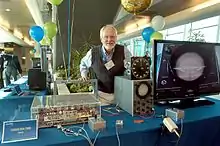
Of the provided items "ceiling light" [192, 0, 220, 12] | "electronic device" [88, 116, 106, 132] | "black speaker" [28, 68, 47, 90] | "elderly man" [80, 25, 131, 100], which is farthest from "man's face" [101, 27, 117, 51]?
"ceiling light" [192, 0, 220, 12]

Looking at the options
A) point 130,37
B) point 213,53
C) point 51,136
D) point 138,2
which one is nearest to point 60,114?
point 51,136

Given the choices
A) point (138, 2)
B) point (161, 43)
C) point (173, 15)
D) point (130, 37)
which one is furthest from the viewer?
point (130, 37)

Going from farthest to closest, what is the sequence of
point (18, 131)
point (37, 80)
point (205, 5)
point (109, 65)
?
point (205, 5) → point (37, 80) → point (109, 65) → point (18, 131)

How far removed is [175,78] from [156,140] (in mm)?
471

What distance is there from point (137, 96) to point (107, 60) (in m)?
0.76

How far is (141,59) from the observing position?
47.9 inches

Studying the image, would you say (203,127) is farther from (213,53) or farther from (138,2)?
(138,2)

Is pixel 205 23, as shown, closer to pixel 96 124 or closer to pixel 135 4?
pixel 135 4

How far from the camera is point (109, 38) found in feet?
6.01

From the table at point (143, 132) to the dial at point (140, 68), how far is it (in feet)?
0.79

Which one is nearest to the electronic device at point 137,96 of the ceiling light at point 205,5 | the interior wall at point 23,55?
the ceiling light at point 205,5

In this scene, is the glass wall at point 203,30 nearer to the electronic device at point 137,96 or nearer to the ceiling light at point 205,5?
the ceiling light at point 205,5

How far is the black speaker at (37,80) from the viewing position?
254cm

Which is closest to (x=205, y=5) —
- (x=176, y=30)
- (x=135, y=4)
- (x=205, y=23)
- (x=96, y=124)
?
(x=205, y=23)
